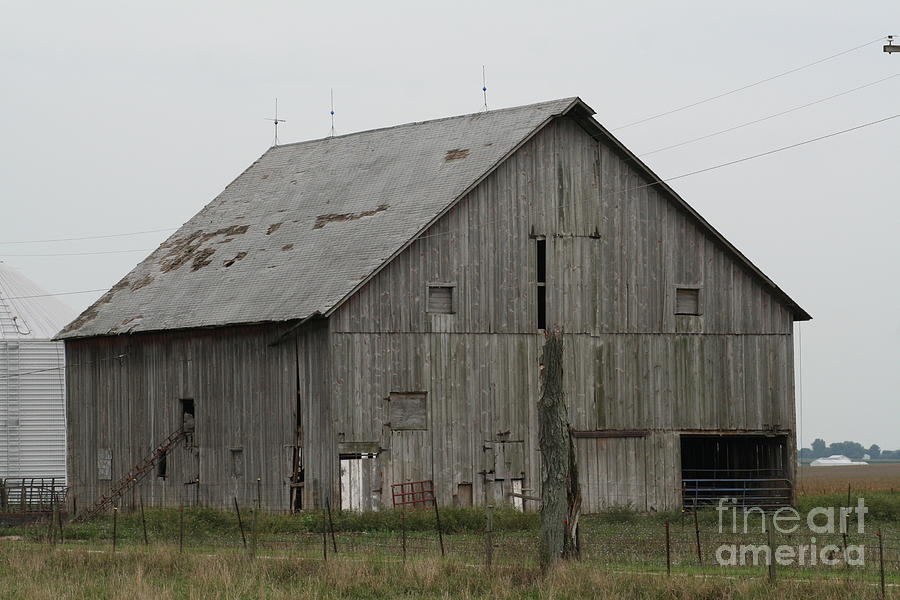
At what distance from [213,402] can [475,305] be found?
6.87 meters

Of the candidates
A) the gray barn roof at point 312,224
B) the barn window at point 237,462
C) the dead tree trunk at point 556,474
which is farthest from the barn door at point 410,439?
the dead tree trunk at point 556,474

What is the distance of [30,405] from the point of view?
50.0 metres

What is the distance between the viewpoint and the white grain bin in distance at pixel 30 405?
163ft

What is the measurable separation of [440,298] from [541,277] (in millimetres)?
2659

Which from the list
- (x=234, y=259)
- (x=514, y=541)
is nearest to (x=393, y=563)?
(x=514, y=541)

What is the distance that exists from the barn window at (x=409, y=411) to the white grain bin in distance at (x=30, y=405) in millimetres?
18165

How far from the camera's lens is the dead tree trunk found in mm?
22719

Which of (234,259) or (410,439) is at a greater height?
(234,259)

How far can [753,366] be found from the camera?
38156mm

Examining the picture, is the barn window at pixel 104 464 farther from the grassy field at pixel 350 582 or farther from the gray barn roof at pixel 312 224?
the grassy field at pixel 350 582

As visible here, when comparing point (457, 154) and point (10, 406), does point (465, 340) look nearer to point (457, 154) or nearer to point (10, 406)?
point (457, 154)

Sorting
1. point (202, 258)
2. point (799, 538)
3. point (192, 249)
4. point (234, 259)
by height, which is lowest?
point (799, 538)

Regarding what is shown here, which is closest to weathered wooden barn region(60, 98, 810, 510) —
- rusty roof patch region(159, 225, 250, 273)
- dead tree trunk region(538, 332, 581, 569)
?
rusty roof patch region(159, 225, 250, 273)

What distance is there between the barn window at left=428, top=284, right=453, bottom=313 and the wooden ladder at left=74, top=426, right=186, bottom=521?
7562mm
